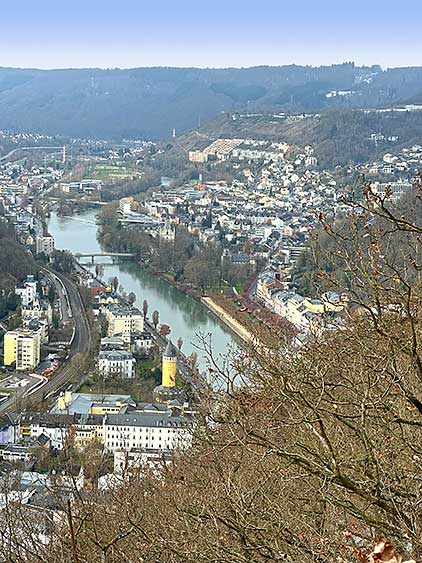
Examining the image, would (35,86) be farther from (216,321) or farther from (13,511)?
(13,511)

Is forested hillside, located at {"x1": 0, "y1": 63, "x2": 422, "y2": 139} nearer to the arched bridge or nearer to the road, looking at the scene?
the arched bridge

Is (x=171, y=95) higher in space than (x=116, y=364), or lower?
higher

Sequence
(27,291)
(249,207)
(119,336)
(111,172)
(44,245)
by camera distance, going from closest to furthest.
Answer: (119,336) → (27,291) → (44,245) → (249,207) → (111,172)

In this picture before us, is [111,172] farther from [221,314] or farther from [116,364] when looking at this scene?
[116,364]

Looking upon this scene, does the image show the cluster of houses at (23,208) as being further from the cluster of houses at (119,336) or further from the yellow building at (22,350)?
the yellow building at (22,350)

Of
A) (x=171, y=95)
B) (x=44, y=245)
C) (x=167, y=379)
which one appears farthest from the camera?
(x=171, y=95)

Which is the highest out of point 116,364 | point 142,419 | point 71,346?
point 142,419

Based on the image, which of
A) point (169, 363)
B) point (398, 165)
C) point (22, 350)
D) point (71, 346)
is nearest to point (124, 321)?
point (71, 346)

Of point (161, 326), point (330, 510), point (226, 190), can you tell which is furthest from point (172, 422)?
point (226, 190)

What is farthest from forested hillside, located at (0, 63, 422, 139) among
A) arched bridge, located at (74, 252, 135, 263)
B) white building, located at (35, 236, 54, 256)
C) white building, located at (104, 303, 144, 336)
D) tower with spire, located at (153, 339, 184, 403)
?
tower with spire, located at (153, 339, 184, 403)
